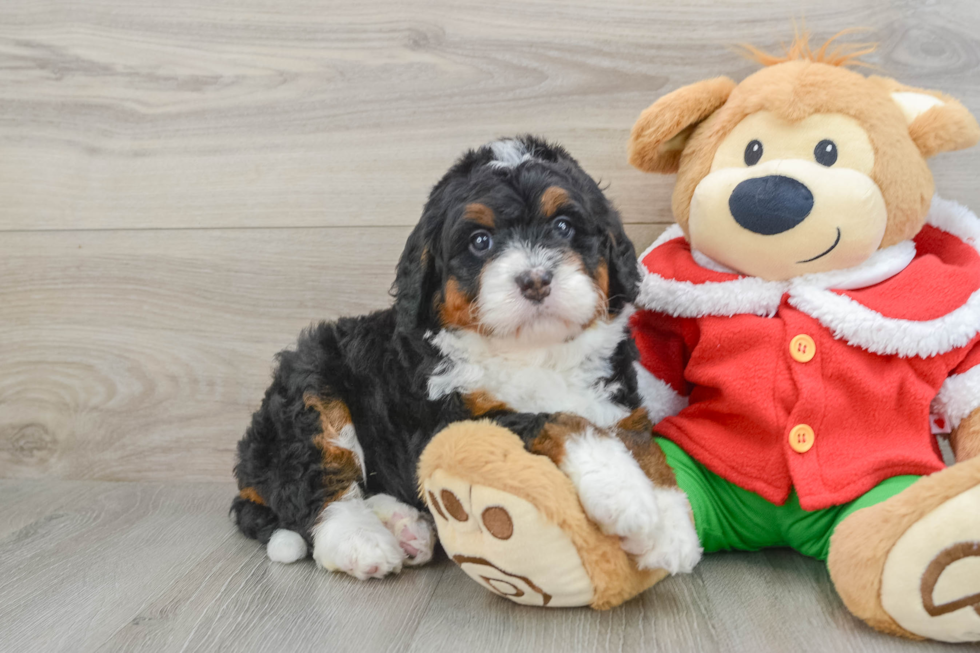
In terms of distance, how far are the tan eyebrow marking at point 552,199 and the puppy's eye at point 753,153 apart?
1.27 ft

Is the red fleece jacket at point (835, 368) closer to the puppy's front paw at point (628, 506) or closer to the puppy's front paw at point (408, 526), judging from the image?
the puppy's front paw at point (628, 506)


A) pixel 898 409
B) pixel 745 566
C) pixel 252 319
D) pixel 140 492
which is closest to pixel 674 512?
pixel 745 566

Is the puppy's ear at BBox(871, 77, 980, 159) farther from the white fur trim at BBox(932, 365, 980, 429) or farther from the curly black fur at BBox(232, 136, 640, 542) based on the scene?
the curly black fur at BBox(232, 136, 640, 542)

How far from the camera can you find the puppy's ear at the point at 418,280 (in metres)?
1.41

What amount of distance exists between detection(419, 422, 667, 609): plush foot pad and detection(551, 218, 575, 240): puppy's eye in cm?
37

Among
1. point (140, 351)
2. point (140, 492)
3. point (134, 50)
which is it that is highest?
point (134, 50)

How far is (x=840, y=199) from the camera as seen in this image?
1354mm

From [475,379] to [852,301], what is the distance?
703mm

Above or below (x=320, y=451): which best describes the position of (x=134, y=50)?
above

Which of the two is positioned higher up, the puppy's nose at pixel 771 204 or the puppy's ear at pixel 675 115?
the puppy's ear at pixel 675 115

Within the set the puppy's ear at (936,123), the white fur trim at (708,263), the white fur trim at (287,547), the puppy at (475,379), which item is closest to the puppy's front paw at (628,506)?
the puppy at (475,379)

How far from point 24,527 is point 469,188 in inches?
58.3

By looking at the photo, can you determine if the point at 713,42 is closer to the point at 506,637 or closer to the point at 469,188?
the point at 469,188

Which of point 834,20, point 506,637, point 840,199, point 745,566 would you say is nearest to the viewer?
point 506,637
